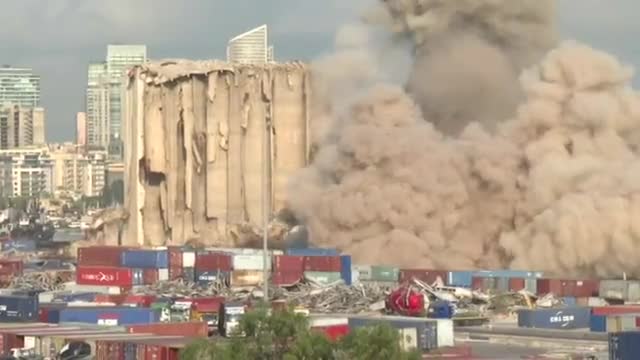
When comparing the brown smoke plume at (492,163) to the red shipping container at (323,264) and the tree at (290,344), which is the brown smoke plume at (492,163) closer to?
the red shipping container at (323,264)

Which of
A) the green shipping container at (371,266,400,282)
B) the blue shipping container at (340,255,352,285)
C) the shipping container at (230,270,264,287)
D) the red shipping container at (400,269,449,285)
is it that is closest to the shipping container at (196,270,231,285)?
the shipping container at (230,270,264,287)

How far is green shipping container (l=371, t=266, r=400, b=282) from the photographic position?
7100 centimetres

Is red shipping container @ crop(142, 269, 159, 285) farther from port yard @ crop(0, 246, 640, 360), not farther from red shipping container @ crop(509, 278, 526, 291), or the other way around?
red shipping container @ crop(509, 278, 526, 291)

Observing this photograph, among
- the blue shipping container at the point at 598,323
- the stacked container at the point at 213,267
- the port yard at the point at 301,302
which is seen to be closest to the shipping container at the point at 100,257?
→ the port yard at the point at 301,302

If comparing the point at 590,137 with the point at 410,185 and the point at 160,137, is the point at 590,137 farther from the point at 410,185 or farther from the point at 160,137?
the point at 160,137

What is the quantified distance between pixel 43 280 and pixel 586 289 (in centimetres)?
2501

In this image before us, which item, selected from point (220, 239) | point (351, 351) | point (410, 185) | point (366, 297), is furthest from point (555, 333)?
point (220, 239)

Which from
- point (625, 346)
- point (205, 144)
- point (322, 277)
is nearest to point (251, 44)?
point (205, 144)

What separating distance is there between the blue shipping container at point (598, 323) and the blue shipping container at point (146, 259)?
2694 cm

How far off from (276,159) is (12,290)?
30616mm

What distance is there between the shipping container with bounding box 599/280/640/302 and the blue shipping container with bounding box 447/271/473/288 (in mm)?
5655

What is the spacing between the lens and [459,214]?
78.8 m

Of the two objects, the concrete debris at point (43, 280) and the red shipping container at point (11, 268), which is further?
the red shipping container at point (11, 268)

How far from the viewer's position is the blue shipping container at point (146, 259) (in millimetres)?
76250
